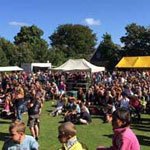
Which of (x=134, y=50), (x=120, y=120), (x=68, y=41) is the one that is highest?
(x=68, y=41)

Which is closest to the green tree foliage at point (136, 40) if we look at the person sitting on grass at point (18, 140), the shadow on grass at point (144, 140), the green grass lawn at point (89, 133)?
the green grass lawn at point (89, 133)

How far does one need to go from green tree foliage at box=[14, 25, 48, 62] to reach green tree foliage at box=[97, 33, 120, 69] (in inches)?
368

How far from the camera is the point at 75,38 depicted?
10025 cm

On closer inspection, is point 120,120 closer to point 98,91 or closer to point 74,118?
point 74,118

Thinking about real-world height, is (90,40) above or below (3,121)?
above

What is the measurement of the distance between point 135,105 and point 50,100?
9555 mm

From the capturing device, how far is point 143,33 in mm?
58844

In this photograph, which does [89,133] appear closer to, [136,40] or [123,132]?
[123,132]

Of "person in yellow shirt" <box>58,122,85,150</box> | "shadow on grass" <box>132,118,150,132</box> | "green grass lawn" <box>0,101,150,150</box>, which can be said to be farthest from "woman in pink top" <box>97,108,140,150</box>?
"shadow on grass" <box>132,118,150,132</box>

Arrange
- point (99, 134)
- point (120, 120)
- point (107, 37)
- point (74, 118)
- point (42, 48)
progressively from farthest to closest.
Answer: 1. point (42, 48)
2. point (107, 37)
3. point (74, 118)
4. point (99, 134)
5. point (120, 120)

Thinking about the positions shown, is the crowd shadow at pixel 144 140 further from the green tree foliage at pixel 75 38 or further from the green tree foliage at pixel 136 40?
the green tree foliage at pixel 75 38

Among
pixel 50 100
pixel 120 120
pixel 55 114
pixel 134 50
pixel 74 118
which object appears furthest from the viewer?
pixel 134 50

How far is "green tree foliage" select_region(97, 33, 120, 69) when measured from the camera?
5938cm

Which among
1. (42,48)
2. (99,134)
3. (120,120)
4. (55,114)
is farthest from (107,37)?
(120,120)
